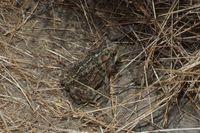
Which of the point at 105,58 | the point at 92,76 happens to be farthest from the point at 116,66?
the point at 92,76

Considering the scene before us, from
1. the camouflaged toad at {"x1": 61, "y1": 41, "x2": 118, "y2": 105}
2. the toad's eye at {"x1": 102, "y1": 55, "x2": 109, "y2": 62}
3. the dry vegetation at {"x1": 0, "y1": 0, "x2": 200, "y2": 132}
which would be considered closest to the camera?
the dry vegetation at {"x1": 0, "y1": 0, "x2": 200, "y2": 132}

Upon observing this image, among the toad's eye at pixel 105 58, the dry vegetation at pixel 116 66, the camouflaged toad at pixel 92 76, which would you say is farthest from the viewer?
the toad's eye at pixel 105 58

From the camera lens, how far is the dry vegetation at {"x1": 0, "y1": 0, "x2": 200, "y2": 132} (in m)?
3.55

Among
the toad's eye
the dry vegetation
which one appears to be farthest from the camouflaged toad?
the dry vegetation

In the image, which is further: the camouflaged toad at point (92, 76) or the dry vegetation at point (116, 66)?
the camouflaged toad at point (92, 76)

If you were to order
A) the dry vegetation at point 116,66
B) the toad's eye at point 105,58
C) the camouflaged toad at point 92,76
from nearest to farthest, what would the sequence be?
the dry vegetation at point 116,66, the camouflaged toad at point 92,76, the toad's eye at point 105,58

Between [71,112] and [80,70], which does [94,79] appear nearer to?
[80,70]

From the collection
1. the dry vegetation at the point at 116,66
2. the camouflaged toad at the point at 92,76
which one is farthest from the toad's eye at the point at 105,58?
the dry vegetation at the point at 116,66

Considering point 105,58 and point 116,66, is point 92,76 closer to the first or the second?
point 105,58

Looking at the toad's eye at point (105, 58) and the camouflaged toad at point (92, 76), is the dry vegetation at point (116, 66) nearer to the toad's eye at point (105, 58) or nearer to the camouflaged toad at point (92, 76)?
the camouflaged toad at point (92, 76)

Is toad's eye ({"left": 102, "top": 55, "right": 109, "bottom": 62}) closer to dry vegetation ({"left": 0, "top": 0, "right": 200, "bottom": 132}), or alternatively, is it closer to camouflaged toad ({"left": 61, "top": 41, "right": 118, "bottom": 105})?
camouflaged toad ({"left": 61, "top": 41, "right": 118, "bottom": 105})

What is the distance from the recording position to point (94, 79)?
3.94 metres

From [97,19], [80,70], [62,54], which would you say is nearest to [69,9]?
[97,19]

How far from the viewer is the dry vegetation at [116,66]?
355 centimetres
